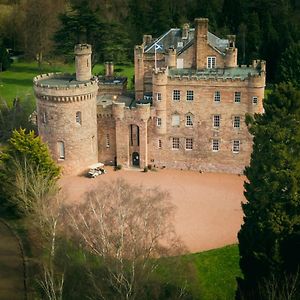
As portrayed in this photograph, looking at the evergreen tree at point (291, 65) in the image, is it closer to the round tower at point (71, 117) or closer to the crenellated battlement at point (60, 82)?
the crenellated battlement at point (60, 82)

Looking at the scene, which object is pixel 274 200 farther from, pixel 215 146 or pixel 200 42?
pixel 200 42

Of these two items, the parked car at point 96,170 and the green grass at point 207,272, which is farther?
the parked car at point 96,170

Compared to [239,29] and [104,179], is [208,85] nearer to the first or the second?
[104,179]

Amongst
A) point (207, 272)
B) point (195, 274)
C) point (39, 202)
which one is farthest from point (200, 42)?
point (195, 274)

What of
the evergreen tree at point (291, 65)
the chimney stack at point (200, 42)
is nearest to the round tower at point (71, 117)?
the chimney stack at point (200, 42)

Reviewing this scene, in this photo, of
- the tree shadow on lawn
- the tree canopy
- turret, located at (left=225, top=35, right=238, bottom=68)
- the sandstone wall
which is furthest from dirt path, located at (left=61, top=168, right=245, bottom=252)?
the tree shadow on lawn
